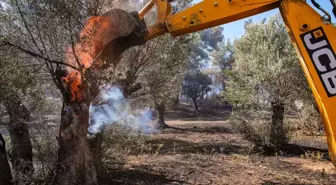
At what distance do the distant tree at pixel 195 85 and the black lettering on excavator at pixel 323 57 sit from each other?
1420 inches

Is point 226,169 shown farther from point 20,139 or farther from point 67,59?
point 67,59

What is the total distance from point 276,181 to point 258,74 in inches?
297

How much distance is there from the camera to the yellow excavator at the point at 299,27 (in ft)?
12.6

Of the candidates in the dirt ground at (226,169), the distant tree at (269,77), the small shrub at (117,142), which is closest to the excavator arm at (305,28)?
the dirt ground at (226,169)

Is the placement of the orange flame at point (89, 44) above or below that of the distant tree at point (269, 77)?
below

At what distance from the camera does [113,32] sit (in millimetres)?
5125

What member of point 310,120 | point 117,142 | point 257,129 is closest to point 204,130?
point 310,120

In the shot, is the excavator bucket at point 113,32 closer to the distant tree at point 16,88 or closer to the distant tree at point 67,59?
the distant tree at point 67,59

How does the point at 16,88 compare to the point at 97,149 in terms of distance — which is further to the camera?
the point at 97,149

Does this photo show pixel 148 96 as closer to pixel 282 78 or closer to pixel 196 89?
pixel 282 78

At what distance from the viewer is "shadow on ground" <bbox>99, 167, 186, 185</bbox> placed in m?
7.29

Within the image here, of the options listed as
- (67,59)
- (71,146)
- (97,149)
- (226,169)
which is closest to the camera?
(67,59)

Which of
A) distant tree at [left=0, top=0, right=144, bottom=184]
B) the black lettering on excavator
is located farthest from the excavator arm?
distant tree at [left=0, top=0, right=144, bottom=184]

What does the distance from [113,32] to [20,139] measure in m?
4.19
